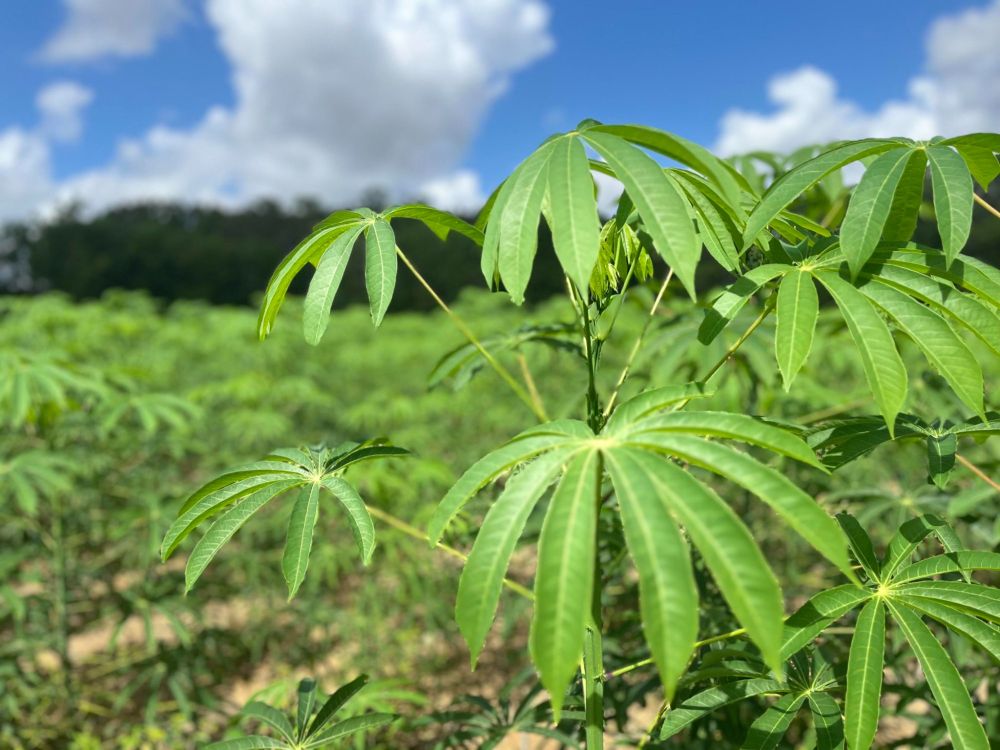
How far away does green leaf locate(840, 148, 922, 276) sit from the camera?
2.76 ft

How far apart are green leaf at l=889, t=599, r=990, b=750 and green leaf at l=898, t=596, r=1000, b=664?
30 millimetres

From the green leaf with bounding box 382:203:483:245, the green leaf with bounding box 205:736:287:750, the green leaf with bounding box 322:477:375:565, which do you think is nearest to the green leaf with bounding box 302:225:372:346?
the green leaf with bounding box 382:203:483:245

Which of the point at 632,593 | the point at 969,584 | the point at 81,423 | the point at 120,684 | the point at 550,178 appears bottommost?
the point at 120,684

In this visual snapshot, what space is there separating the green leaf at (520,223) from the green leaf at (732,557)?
0.95 ft

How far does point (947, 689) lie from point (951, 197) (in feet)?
2.17

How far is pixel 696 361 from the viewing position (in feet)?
6.86

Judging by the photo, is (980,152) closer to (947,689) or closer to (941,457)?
(941,457)

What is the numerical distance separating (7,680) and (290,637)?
1623 mm

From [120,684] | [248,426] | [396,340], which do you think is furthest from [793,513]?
[396,340]

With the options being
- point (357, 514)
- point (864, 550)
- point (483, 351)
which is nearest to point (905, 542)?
point (864, 550)

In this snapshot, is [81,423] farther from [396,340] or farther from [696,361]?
[396,340]

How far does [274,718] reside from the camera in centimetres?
125

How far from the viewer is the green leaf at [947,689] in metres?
0.84

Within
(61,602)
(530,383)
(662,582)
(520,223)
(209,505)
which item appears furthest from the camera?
(61,602)
